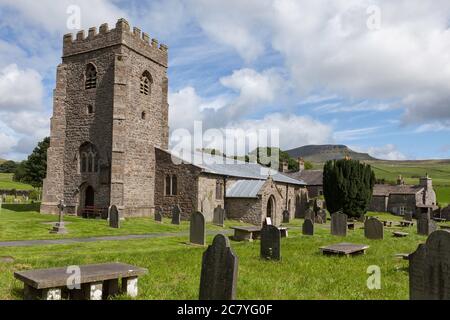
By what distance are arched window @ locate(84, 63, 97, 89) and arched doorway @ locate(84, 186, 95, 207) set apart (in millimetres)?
7815

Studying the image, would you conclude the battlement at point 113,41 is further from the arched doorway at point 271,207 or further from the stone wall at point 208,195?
the arched doorway at point 271,207

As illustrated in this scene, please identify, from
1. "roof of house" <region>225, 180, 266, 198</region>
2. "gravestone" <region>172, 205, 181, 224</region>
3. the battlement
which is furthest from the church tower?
"roof of house" <region>225, 180, 266, 198</region>

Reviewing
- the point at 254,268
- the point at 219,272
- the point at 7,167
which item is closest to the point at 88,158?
the point at 254,268

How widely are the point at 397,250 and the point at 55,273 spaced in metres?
12.5

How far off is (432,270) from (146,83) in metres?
28.1

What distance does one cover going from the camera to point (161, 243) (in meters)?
16.8

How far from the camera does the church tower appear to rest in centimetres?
2844

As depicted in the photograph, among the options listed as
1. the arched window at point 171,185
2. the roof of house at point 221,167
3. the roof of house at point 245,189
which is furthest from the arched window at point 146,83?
the roof of house at point 245,189

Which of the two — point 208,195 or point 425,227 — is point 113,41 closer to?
point 208,195

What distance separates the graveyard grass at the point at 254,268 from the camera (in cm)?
Result: 789

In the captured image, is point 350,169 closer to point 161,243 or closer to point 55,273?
point 161,243

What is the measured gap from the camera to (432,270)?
6566 mm

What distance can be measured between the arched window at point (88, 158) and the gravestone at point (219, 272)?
24.2m
